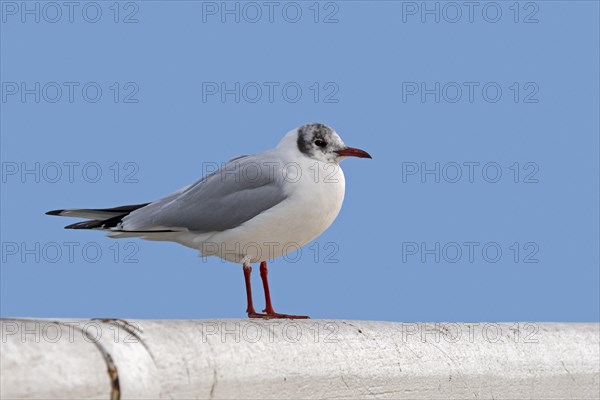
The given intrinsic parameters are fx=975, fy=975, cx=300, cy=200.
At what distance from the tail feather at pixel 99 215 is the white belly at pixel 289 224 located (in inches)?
12.2

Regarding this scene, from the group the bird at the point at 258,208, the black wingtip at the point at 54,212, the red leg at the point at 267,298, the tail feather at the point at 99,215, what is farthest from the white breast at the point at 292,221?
the black wingtip at the point at 54,212

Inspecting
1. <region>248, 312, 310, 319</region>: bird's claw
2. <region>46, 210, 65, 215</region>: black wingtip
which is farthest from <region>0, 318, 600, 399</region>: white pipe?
<region>46, 210, 65, 215</region>: black wingtip

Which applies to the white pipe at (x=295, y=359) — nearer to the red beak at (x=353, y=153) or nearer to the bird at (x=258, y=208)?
the bird at (x=258, y=208)

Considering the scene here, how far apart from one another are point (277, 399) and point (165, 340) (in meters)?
0.38

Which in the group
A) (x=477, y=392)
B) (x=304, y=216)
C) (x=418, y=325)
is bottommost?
(x=477, y=392)

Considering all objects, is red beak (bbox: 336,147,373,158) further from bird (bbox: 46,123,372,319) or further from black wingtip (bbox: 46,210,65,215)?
black wingtip (bbox: 46,210,65,215)

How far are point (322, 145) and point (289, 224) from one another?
0.35m

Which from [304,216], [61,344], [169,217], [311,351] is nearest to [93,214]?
[169,217]

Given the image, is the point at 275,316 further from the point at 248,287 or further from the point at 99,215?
the point at 99,215

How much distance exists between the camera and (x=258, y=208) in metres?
3.34

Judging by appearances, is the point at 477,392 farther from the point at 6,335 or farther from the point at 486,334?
the point at 6,335

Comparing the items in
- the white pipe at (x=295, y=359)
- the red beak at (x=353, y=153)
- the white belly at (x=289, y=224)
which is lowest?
the white pipe at (x=295, y=359)

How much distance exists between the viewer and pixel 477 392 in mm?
3195

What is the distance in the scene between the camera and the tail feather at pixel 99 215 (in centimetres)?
354
